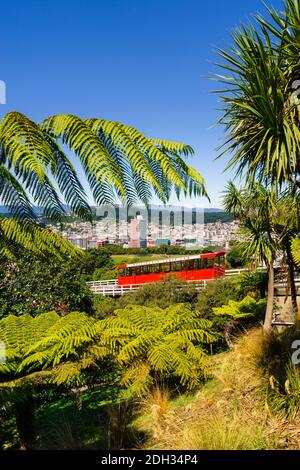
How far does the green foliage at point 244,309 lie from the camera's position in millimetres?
14672

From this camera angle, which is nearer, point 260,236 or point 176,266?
point 260,236

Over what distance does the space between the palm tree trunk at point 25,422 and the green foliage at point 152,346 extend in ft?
6.35

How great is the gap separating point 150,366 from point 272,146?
4.68 m

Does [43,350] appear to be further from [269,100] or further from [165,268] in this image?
[165,268]

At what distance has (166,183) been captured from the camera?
97.9 inches

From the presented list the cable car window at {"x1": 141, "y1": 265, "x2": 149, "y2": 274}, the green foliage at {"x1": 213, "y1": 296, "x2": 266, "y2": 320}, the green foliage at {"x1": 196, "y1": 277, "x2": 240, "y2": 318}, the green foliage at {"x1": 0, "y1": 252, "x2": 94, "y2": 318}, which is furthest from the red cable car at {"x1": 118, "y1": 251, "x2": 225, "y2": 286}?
the green foliage at {"x1": 0, "y1": 252, "x2": 94, "y2": 318}

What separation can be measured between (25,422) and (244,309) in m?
13.1

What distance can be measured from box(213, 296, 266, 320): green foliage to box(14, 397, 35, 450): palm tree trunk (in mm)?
11293

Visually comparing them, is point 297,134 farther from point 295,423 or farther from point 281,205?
point 295,423

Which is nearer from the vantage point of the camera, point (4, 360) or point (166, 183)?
point (166, 183)

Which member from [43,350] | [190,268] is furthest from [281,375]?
[190,268]

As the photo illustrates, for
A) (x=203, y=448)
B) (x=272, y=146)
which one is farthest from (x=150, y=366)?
(x=272, y=146)

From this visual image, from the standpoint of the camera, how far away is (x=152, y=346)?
649 centimetres

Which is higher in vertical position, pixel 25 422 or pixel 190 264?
pixel 25 422
